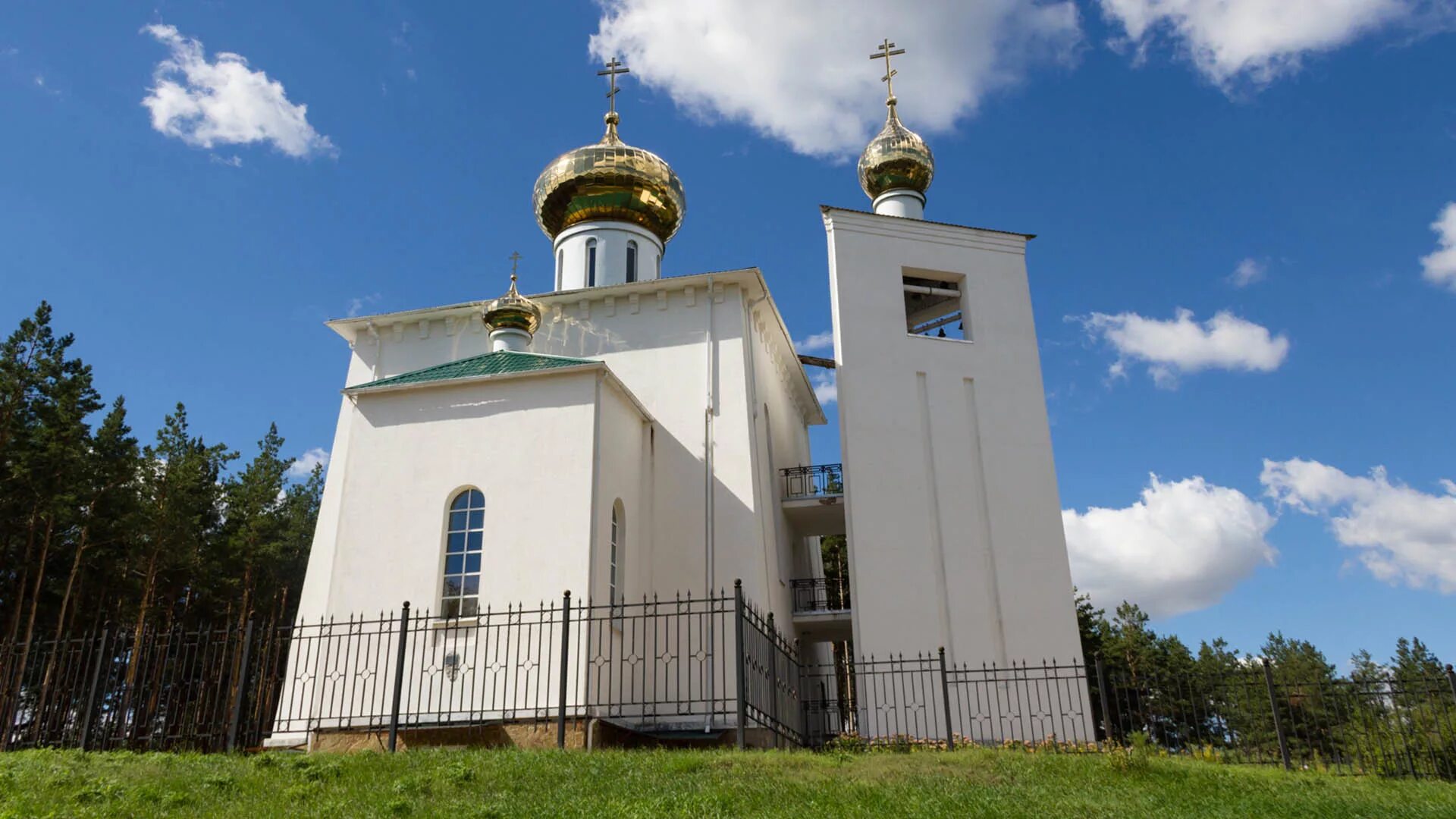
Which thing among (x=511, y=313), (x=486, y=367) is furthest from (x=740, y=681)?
(x=511, y=313)

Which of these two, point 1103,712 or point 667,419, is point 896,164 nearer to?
point 667,419

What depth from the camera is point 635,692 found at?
12.9 metres

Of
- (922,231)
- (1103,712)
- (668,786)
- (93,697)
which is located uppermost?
(922,231)

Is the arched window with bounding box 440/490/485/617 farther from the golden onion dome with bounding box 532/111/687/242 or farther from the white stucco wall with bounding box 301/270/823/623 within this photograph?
the golden onion dome with bounding box 532/111/687/242

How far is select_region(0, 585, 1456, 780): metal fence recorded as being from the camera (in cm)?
1071

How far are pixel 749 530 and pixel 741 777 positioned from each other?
6.55m

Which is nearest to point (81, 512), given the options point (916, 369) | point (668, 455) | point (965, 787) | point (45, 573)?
point (45, 573)

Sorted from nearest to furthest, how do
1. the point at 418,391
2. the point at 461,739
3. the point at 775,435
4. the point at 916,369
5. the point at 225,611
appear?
the point at 461,739 → the point at 418,391 → the point at 916,369 → the point at 775,435 → the point at 225,611

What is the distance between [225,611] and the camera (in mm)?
25422

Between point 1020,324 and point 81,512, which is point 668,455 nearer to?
point 1020,324

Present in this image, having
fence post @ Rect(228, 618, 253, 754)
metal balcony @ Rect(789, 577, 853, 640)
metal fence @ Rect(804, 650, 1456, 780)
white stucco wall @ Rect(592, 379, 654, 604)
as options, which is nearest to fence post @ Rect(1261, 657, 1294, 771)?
metal fence @ Rect(804, 650, 1456, 780)

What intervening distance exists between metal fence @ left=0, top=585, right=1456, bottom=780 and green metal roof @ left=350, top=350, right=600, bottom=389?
3086mm

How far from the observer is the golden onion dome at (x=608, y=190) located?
2027 cm

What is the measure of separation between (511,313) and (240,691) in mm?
7177
